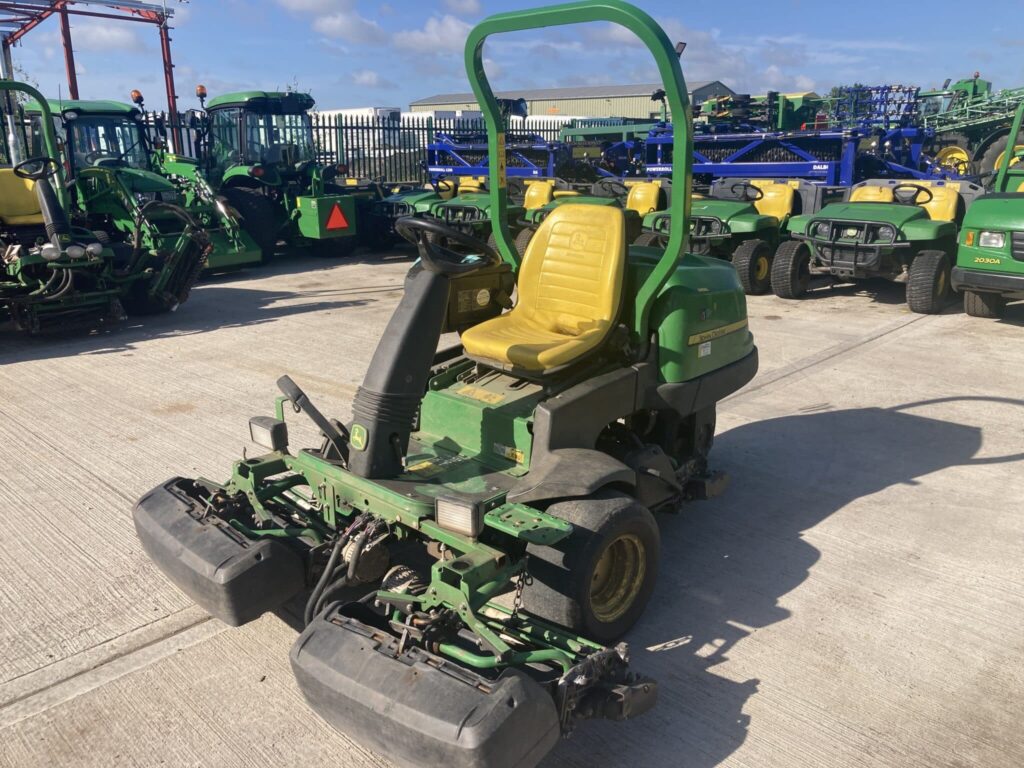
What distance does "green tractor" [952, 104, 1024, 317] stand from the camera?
25.5 feet

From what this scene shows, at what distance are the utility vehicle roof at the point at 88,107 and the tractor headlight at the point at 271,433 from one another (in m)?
9.62

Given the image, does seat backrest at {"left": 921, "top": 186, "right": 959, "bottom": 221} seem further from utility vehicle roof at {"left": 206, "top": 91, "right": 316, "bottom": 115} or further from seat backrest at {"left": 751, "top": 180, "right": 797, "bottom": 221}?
utility vehicle roof at {"left": 206, "top": 91, "right": 316, "bottom": 115}

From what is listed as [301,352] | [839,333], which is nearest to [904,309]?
[839,333]

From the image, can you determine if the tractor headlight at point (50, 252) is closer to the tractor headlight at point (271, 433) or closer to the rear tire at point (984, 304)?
the tractor headlight at point (271, 433)

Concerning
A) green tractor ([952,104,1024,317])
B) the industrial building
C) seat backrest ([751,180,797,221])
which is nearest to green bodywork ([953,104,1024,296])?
green tractor ([952,104,1024,317])

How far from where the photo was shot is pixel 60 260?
732cm

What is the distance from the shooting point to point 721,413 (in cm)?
550

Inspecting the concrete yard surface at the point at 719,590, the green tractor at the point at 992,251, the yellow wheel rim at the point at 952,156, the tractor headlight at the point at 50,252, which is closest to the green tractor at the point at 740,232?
the green tractor at the point at 992,251

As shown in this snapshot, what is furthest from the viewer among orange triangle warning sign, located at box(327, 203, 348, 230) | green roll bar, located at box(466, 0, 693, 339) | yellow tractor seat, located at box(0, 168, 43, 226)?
orange triangle warning sign, located at box(327, 203, 348, 230)

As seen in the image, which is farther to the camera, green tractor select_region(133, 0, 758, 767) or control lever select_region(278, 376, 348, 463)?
control lever select_region(278, 376, 348, 463)

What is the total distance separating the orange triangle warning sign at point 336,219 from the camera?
11852mm

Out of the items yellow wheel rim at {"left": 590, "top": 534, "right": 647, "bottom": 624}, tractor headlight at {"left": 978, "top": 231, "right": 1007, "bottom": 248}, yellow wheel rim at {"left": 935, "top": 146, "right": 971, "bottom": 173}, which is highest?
yellow wheel rim at {"left": 935, "top": 146, "right": 971, "bottom": 173}

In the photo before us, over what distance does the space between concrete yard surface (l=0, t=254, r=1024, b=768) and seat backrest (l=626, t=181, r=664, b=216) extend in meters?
5.14

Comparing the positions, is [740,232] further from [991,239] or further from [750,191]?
[991,239]
